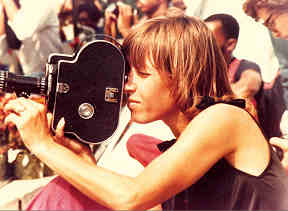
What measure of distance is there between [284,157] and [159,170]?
60 centimetres

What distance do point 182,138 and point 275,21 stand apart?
2.34 ft

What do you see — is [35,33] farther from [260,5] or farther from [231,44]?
[260,5]

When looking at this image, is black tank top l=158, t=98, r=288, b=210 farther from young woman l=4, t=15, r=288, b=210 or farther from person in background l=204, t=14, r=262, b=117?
person in background l=204, t=14, r=262, b=117

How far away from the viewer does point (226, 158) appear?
0.83 m

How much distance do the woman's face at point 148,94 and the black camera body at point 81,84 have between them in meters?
0.03

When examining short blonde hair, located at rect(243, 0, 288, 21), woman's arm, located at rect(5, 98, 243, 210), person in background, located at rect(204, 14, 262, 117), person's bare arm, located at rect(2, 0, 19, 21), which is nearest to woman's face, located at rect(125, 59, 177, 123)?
woman's arm, located at rect(5, 98, 243, 210)

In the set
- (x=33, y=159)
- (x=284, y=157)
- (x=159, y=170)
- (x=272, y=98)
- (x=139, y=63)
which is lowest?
(x=33, y=159)

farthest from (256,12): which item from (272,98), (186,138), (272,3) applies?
(186,138)

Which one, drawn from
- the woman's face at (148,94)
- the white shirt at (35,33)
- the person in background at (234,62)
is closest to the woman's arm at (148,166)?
the woman's face at (148,94)

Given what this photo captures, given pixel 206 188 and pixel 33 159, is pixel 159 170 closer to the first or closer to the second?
pixel 206 188

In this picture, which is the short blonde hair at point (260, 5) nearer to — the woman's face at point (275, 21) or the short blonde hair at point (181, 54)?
the woman's face at point (275, 21)

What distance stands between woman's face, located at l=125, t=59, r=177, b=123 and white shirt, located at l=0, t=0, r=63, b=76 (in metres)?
0.61

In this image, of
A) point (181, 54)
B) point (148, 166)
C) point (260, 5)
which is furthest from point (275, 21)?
point (148, 166)

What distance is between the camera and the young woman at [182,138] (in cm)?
73
